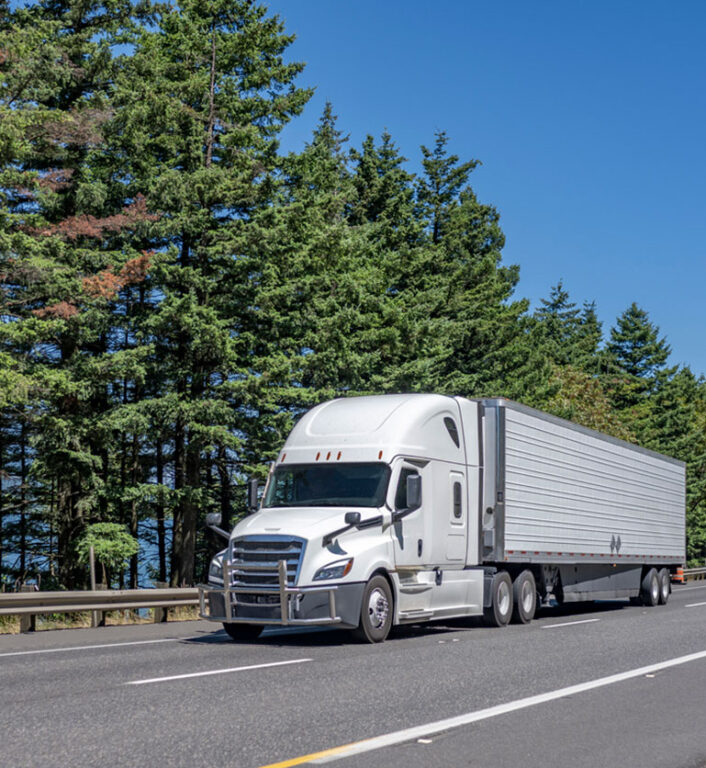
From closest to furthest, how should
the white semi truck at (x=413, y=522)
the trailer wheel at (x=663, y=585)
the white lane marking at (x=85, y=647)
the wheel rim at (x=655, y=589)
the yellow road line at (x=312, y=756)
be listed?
1. the yellow road line at (x=312, y=756)
2. the white lane marking at (x=85, y=647)
3. the white semi truck at (x=413, y=522)
4. the wheel rim at (x=655, y=589)
5. the trailer wheel at (x=663, y=585)

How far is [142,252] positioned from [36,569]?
14.4 meters

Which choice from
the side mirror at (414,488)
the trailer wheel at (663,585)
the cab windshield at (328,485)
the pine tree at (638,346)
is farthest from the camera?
the pine tree at (638,346)

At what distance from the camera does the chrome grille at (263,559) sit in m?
12.9

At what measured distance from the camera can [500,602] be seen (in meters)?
17.1

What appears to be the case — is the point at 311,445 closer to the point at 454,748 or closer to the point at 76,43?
the point at 454,748

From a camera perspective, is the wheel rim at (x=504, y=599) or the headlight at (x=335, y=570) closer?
the headlight at (x=335, y=570)

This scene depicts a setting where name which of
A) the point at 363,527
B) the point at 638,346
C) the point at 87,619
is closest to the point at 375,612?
the point at 363,527

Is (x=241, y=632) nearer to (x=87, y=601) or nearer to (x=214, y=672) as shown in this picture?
(x=87, y=601)

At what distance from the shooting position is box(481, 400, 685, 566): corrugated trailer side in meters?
17.0

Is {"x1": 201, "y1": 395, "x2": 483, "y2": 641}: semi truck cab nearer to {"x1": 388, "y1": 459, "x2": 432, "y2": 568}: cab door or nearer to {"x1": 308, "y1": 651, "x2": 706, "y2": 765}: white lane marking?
{"x1": 388, "y1": 459, "x2": 432, "y2": 568}: cab door

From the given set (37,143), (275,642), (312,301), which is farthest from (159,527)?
(275,642)

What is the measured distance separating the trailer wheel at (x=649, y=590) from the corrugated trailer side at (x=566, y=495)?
44 centimetres

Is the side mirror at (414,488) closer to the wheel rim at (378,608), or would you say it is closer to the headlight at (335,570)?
the wheel rim at (378,608)

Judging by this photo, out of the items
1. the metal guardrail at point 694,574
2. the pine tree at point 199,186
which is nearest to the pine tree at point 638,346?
the metal guardrail at point 694,574
